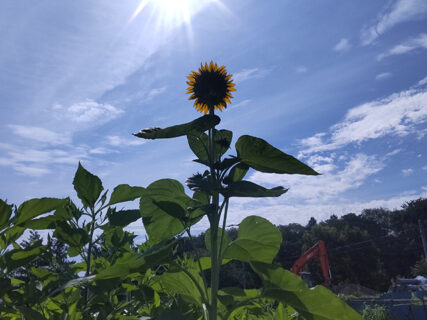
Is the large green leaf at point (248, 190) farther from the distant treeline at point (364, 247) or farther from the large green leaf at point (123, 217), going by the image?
the distant treeline at point (364, 247)

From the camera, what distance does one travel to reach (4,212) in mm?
796

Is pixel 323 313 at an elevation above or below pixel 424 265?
above

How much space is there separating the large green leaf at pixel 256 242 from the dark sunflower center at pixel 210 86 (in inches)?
17.5

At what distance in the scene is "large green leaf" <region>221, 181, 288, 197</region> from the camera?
76cm

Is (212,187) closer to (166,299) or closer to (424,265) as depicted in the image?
(166,299)

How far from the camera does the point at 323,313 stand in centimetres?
74

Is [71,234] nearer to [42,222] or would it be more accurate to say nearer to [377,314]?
[42,222]

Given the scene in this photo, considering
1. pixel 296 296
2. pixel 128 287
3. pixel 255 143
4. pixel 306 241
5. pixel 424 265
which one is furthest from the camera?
pixel 306 241

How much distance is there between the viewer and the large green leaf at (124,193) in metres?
1.09

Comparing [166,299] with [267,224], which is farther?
[166,299]

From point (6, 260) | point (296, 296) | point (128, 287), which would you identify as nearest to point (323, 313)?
point (296, 296)

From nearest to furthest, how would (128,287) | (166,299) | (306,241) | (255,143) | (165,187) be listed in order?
(255,143)
(165,187)
(128,287)
(166,299)
(306,241)

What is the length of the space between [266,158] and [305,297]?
0.32 metres

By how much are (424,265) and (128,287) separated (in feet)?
156
